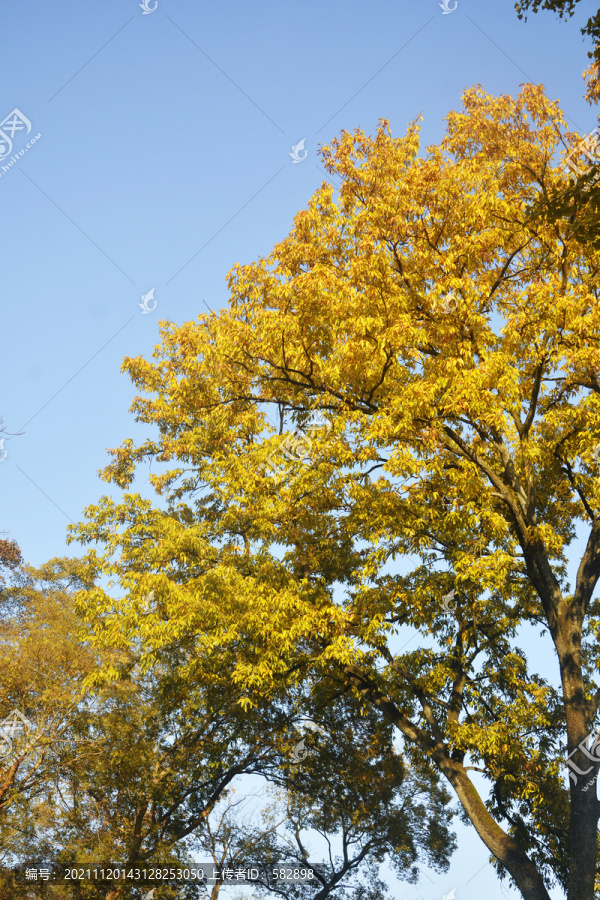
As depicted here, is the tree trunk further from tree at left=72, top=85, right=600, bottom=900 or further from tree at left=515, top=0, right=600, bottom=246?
tree at left=515, top=0, right=600, bottom=246

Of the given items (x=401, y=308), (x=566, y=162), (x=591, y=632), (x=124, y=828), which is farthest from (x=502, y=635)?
(x=124, y=828)

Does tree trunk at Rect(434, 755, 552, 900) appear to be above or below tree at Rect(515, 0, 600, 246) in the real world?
below

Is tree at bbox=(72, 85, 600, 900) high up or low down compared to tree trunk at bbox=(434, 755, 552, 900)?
up

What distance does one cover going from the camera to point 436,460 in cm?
896

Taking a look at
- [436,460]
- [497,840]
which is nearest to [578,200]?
[436,460]

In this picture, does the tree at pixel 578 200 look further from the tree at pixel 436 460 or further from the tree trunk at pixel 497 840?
the tree trunk at pixel 497 840

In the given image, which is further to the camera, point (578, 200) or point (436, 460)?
point (436, 460)

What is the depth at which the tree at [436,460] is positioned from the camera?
8.66 meters

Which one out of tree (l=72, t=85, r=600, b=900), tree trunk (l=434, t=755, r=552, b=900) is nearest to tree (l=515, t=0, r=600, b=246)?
tree (l=72, t=85, r=600, b=900)

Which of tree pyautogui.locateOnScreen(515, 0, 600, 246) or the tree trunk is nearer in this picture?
tree pyautogui.locateOnScreen(515, 0, 600, 246)

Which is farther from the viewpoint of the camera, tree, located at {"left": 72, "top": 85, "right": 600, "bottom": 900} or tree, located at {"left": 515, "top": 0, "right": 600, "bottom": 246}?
tree, located at {"left": 72, "top": 85, "right": 600, "bottom": 900}

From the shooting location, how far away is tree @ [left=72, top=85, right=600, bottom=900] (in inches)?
341

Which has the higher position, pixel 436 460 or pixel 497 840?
pixel 436 460

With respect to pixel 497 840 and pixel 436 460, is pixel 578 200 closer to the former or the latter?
pixel 436 460
